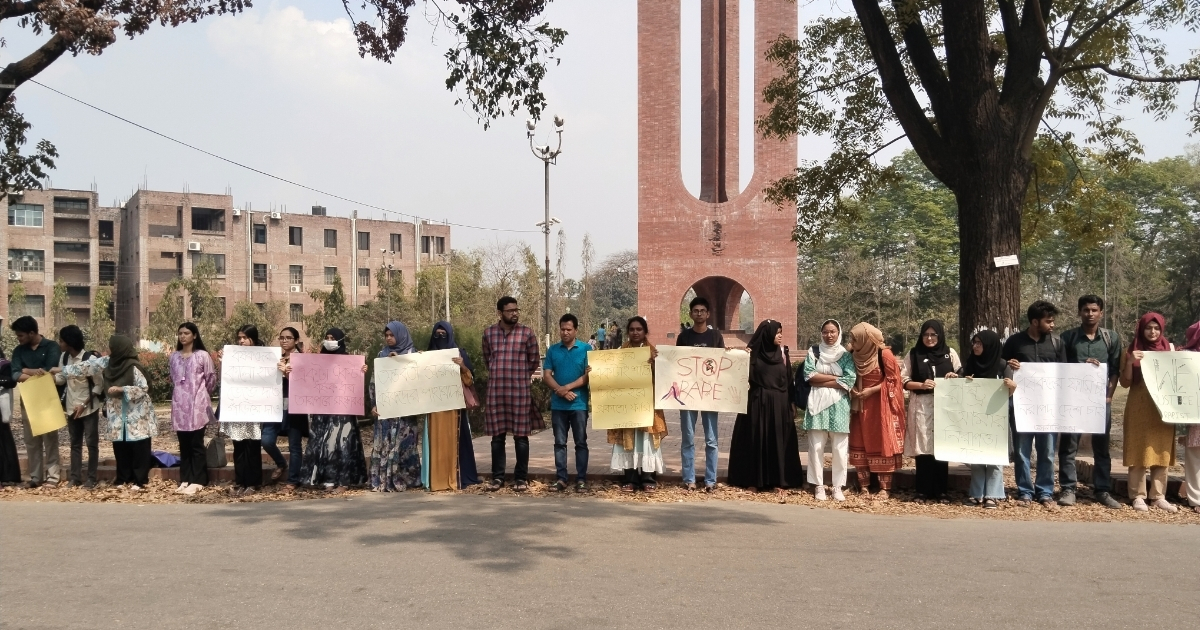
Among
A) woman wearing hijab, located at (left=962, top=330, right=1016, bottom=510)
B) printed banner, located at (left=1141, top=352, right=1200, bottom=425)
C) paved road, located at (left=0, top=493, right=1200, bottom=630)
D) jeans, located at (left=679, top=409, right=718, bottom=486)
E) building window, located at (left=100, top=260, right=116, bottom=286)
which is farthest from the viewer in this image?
building window, located at (left=100, top=260, right=116, bottom=286)

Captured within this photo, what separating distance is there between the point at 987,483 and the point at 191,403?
7.29 meters

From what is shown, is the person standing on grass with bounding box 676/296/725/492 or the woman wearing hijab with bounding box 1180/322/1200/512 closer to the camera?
the woman wearing hijab with bounding box 1180/322/1200/512

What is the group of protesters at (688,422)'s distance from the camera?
8602 millimetres

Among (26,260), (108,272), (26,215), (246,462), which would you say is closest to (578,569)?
(246,462)

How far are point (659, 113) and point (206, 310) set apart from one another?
29.8m

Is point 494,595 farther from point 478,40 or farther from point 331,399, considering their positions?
point 478,40

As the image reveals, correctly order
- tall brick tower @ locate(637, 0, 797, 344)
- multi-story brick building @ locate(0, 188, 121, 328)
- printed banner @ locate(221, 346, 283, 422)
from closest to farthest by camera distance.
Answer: printed banner @ locate(221, 346, 283, 422) < tall brick tower @ locate(637, 0, 797, 344) < multi-story brick building @ locate(0, 188, 121, 328)

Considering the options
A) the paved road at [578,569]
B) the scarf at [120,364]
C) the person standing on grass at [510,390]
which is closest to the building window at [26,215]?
the scarf at [120,364]

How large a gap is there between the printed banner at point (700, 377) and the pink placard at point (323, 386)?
287cm

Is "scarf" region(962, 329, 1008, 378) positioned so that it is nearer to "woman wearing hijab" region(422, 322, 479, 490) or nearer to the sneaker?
the sneaker

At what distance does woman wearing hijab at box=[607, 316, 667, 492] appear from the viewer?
908cm

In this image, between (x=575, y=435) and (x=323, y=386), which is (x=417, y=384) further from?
(x=575, y=435)

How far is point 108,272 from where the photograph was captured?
225 ft

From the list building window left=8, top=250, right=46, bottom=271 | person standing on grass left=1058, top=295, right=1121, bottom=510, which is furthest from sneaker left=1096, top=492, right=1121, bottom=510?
building window left=8, top=250, right=46, bottom=271
